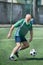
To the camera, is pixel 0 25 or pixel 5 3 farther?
pixel 5 3

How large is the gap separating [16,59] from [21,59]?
113mm

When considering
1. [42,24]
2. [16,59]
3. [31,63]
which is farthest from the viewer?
[42,24]

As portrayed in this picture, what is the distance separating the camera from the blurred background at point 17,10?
17000mm

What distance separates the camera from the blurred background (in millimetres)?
17000

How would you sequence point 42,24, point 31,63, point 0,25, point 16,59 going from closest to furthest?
point 31,63 < point 16,59 < point 0,25 < point 42,24

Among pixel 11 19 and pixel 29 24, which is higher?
pixel 29 24

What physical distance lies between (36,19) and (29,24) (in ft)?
33.5

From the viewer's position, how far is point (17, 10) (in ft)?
58.9

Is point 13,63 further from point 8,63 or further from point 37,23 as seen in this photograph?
point 37,23

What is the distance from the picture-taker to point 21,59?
6832 mm

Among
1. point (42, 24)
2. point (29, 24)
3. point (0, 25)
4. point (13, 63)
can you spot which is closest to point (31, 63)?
point (13, 63)


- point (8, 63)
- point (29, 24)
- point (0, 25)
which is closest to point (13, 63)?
point (8, 63)

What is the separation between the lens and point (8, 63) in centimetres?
643

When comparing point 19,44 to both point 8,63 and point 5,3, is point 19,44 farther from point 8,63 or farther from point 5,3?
point 5,3
